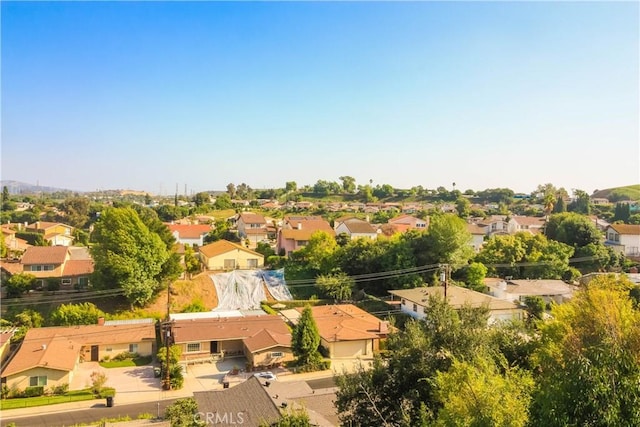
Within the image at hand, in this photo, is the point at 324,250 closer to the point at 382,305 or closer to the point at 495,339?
the point at 382,305

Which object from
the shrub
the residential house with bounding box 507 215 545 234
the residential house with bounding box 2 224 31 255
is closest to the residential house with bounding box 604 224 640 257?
the residential house with bounding box 507 215 545 234

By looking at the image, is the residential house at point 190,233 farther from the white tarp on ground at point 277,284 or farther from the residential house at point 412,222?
the residential house at point 412,222

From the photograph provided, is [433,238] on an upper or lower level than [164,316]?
upper

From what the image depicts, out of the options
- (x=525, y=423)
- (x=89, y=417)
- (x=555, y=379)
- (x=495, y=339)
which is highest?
(x=555, y=379)

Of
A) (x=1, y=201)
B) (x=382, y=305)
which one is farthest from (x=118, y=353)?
(x=1, y=201)

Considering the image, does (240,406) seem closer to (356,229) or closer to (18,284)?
(18,284)

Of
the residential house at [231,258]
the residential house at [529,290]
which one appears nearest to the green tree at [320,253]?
the residential house at [231,258]
